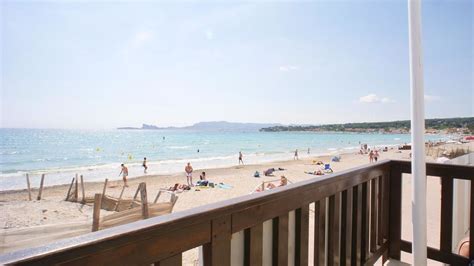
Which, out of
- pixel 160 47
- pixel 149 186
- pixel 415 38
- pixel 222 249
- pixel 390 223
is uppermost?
pixel 160 47

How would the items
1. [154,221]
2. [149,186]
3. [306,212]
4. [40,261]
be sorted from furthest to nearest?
1. [149,186]
2. [306,212]
3. [154,221]
4. [40,261]

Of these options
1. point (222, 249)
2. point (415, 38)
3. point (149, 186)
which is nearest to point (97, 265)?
point (222, 249)

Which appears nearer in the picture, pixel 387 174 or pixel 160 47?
pixel 387 174

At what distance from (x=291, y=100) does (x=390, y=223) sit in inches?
2704

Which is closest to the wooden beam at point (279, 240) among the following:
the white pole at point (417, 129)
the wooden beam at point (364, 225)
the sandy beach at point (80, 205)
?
the wooden beam at point (364, 225)

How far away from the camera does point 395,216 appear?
2.64 metres

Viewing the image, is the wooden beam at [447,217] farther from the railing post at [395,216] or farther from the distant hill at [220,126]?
the distant hill at [220,126]

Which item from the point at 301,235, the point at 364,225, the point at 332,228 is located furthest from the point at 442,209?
the point at 301,235

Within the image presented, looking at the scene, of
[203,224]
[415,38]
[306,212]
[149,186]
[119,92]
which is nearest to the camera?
[203,224]

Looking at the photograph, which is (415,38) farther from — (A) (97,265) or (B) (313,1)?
(B) (313,1)

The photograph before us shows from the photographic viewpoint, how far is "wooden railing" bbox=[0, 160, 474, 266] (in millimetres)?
742

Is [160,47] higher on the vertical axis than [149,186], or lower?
higher

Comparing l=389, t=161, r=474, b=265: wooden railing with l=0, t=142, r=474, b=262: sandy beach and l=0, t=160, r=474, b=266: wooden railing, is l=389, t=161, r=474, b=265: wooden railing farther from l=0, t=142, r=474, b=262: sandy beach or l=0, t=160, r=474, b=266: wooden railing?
l=0, t=142, r=474, b=262: sandy beach

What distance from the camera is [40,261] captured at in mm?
609
